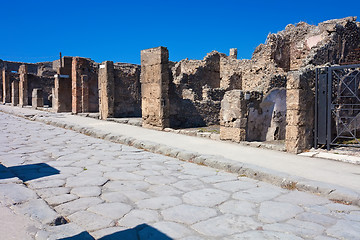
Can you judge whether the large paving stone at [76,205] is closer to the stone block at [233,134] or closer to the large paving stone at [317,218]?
the large paving stone at [317,218]

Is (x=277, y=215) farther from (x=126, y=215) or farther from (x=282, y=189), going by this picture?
(x=126, y=215)

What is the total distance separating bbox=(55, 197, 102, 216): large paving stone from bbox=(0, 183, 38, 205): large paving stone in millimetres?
332

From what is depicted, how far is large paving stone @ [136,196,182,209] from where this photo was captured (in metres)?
3.31

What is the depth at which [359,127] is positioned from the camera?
8414mm

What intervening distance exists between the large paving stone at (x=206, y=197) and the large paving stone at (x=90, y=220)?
3.26 ft

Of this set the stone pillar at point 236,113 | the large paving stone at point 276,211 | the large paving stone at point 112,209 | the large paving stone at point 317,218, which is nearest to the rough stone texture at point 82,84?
the stone pillar at point 236,113

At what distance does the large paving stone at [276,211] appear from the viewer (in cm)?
303

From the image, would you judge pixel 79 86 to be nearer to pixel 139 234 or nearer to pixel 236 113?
pixel 236 113

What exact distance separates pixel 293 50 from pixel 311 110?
12.2m

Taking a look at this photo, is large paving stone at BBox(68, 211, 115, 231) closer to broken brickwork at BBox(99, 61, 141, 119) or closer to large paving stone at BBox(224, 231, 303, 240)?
large paving stone at BBox(224, 231, 303, 240)

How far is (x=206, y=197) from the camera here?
12.0ft

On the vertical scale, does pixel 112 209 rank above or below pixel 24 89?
below

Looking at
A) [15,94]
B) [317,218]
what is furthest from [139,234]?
[15,94]

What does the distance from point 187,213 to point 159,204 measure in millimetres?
398
